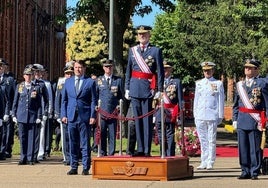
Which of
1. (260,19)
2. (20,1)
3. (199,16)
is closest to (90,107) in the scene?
(260,19)

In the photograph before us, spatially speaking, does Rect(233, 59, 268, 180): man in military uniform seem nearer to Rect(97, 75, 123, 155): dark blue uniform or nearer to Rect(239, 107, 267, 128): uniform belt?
Rect(239, 107, 267, 128): uniform belt

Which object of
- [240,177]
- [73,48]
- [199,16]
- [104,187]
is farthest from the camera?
[73,48]

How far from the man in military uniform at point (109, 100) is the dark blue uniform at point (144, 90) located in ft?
11.5

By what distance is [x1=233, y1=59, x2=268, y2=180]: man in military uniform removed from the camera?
14.3m

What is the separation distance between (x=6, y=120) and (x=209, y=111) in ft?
15.6

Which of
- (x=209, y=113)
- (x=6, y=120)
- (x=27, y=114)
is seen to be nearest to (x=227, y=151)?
(x=209, y=113)

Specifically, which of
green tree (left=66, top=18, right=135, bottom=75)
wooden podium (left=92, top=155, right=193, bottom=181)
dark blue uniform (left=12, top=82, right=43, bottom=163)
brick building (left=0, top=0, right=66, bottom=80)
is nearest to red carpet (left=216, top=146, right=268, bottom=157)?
dark blue uniform (left=12, top=82, right=43, bottom=163)

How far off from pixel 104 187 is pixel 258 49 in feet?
109

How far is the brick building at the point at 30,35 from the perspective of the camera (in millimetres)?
47219

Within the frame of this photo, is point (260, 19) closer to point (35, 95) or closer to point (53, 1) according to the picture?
point (35, 95)

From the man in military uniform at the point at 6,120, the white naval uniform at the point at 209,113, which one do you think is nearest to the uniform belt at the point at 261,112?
the white naval uniform at the point at 209,113

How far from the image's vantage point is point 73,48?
77000mm

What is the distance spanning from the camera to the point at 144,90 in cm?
1405

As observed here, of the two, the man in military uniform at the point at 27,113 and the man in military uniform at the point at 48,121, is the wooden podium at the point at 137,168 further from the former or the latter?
the man in military uniform at the point at 48,121
